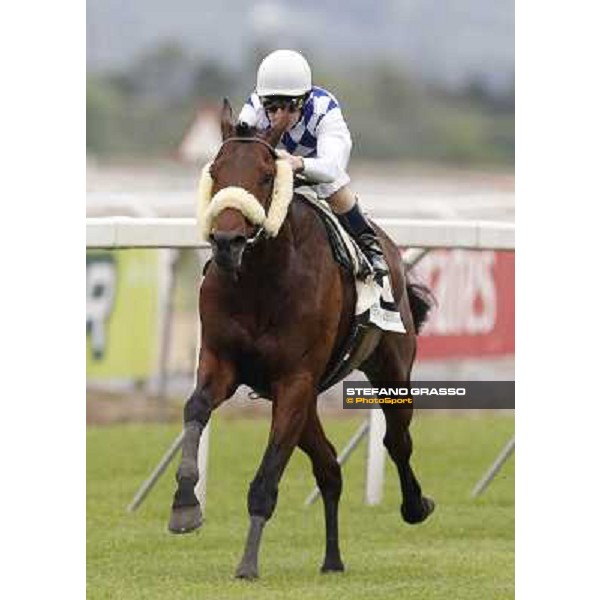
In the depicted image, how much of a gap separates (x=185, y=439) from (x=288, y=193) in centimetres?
89

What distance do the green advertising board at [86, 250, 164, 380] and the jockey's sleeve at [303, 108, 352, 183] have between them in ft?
18.7

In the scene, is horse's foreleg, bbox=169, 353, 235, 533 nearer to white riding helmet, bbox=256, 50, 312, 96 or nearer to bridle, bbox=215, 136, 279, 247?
bridle, bbox=215, 136, 279, 247

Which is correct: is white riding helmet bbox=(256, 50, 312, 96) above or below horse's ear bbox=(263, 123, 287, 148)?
above

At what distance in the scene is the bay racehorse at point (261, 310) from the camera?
23.5 ft

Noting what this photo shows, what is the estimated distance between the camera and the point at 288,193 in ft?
24.0

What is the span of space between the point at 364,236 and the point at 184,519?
1.57 meters

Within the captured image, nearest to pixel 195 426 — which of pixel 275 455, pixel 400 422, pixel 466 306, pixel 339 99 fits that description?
pixel 275 455

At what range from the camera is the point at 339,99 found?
17.3 metres

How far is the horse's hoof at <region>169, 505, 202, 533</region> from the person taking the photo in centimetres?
718

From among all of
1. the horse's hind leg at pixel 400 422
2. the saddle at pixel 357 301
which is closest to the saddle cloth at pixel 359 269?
the saddle at pixel 357 301

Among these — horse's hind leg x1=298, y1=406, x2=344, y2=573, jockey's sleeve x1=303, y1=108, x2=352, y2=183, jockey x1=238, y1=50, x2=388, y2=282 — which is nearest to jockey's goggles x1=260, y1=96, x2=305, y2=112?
jockey x1=238, y1=50, x2=388, y2=282

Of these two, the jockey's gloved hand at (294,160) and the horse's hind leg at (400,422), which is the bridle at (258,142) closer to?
the jockey's gloved hand at (294,160)
